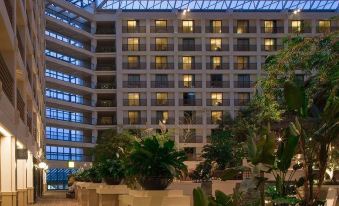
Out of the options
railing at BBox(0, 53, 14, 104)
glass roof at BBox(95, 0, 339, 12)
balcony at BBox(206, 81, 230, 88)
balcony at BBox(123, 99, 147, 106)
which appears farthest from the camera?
glass roof at BBox(95, 0, 339, 12)

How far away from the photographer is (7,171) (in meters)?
22.5

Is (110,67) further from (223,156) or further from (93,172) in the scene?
(93,172)

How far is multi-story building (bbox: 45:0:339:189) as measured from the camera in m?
72.4

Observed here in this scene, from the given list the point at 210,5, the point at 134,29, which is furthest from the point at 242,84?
the point at 134,29

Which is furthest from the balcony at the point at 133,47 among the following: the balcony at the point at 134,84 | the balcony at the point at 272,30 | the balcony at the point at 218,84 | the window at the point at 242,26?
the balcony at the point at 272,30

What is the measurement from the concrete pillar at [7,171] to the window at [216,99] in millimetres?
51801

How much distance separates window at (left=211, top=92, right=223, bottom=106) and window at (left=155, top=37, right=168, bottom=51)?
7733mm

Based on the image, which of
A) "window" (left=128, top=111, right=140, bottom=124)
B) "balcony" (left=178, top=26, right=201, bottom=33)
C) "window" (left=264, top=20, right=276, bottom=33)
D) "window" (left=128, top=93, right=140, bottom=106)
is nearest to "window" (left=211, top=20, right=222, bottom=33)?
"balcony" (left=178, top=26, right=201, bottom=33)

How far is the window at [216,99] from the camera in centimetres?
7350

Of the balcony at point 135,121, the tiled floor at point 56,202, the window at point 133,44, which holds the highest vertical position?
the window at point 133,44

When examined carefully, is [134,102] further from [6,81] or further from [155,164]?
[155,164]

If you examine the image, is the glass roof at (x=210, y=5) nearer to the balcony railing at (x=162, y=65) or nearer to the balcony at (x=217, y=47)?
the balcony at (x=217, y=47)

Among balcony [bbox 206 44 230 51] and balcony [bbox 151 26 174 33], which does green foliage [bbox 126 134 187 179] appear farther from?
balcony [bbox 206 44 230 51]

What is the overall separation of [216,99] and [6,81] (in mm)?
55511
